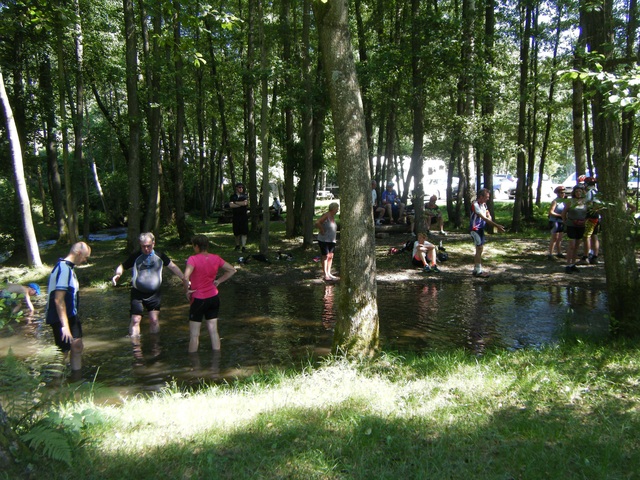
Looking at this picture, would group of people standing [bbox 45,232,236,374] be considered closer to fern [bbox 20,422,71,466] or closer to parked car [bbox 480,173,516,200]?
fern [bbox 20,422,71,466]

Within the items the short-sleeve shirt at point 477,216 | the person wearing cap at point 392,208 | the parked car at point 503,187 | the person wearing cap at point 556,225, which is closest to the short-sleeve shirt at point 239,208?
the person wearing cap at point 392,208

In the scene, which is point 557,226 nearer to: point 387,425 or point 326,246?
point 326,246

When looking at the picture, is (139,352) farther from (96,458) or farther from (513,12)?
(513,12)

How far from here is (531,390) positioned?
4973 millimetres

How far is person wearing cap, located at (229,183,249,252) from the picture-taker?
50.3ft

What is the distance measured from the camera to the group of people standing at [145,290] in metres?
6.06

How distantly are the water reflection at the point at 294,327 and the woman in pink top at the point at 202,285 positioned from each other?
0.38 meters

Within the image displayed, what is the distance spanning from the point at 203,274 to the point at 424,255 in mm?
7818

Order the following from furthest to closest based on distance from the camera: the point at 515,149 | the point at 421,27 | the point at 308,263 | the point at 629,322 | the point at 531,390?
1. the point at 515,149
2. the point at 308,263
3. the point at 421,27
4. the point at 629,322
5. the point at 531,390

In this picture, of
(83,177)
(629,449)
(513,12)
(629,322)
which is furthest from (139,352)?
(513,12)

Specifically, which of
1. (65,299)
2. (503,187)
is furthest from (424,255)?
(503,187)

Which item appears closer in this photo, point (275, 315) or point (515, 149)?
Result: point (275, 315)

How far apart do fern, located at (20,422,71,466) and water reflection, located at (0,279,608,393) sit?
2513 mm

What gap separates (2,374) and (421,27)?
13.0 metres
